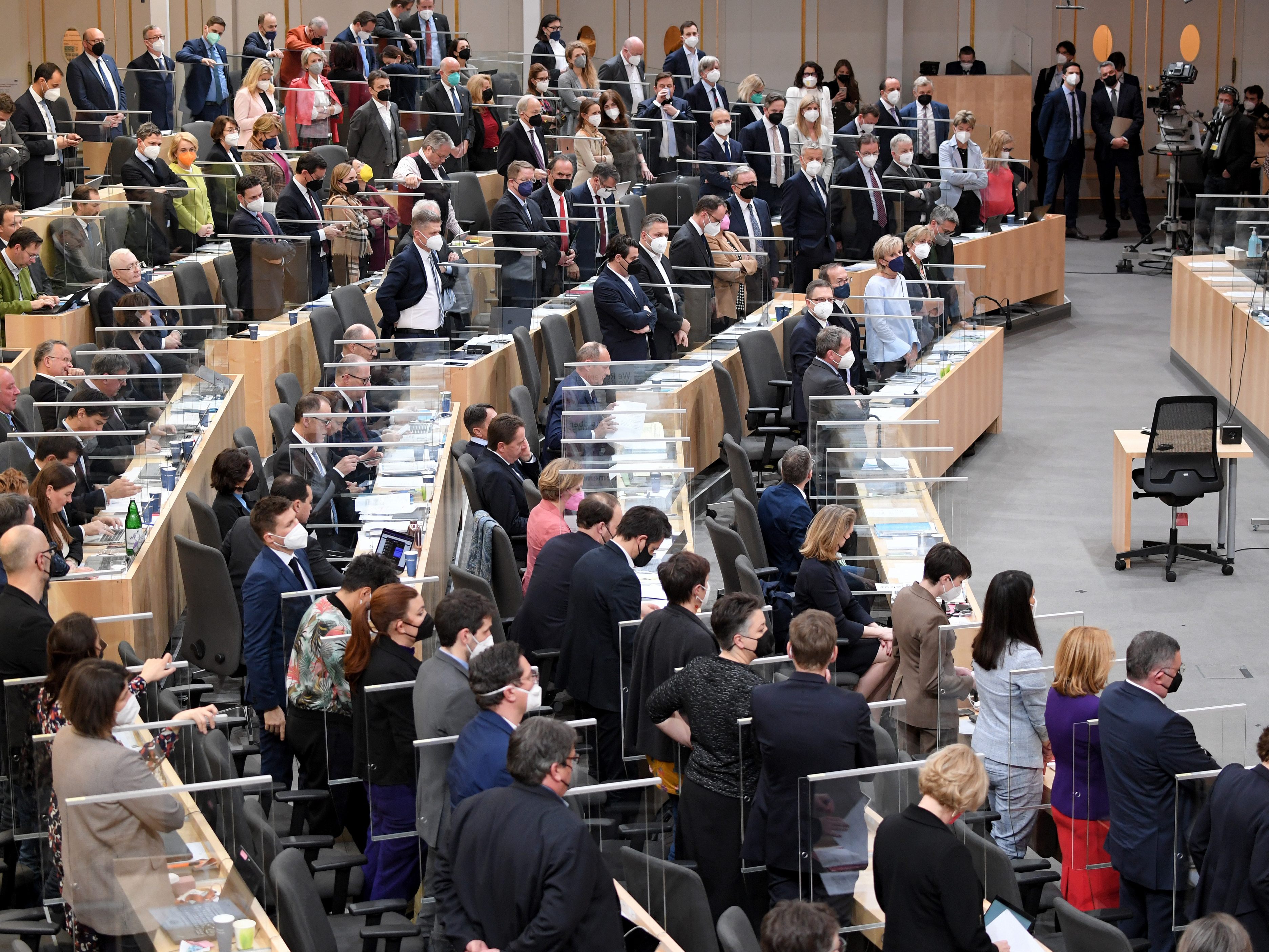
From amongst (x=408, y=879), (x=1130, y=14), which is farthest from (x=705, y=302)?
(x=1130, y=14)

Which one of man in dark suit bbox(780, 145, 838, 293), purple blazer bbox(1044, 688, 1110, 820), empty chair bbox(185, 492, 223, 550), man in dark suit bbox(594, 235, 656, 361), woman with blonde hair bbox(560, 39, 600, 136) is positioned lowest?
purple blazer bbox(1044, 688, 1110, 820)

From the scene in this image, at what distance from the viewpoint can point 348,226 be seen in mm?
11078

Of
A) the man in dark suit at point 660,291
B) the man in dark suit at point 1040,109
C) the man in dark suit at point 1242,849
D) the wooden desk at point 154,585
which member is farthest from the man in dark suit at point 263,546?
the man in dark suit at point 1040,109

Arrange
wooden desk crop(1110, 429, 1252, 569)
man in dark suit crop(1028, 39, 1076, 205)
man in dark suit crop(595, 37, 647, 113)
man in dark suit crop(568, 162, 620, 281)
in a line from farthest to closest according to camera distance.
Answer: man in dark suit crop(1028, 39, 1076, 205) → man in dark suit crop(595, 37, 647, 113) → man in dark suit crop(568, 162, 620, 281) → wooden desk crop(1110, 429, 1252, 569)

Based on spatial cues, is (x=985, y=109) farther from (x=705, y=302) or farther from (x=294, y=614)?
(x=294, y=614)

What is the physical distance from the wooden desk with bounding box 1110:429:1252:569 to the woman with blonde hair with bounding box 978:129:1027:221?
223 inches

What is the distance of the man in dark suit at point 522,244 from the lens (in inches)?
423

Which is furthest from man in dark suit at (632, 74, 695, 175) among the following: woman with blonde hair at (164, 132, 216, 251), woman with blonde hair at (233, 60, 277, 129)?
woman with blonde hair at (164, 132, 216, 251)

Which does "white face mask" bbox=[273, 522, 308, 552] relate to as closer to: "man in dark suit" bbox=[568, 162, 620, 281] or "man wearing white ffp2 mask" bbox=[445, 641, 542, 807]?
"man wearing white ffp2 mask" bbox=[445, 641, 542, 807]

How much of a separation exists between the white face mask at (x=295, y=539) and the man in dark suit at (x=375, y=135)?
279 inches

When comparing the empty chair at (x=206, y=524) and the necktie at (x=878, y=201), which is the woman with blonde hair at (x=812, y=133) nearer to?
the necktie at (x=878, y=201)

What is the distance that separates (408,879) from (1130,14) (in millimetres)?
19122

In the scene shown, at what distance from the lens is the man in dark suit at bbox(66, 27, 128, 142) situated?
13.8 metres

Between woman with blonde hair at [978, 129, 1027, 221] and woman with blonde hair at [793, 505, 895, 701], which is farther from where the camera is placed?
woman with blonde hair at [978, 129, 1027, 221]
